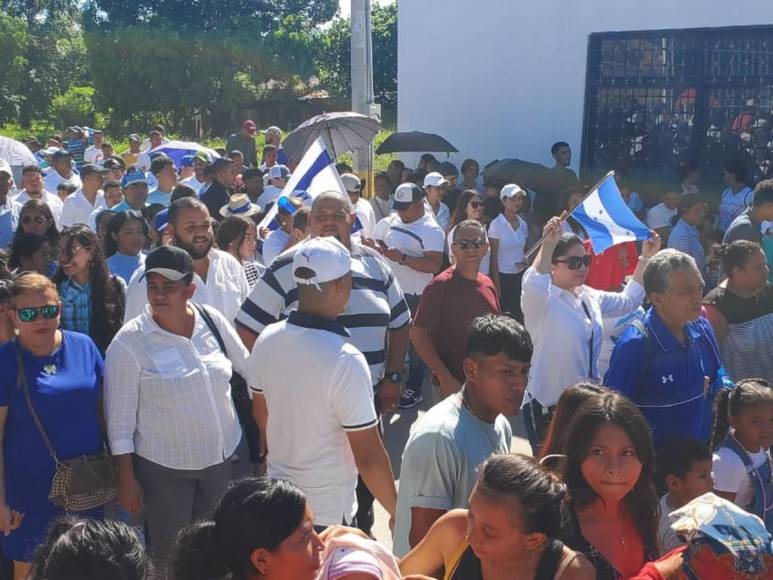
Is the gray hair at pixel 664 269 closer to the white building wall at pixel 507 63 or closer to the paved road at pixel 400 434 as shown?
the paved road at pixel 400 434

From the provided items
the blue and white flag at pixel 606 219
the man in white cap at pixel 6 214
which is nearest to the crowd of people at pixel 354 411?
the blue and white flag at pixel 606 219

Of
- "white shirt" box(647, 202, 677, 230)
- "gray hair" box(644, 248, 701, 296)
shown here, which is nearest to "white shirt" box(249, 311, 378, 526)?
"gray hair" box(644, 248, 701, 296)

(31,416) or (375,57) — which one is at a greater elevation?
(375,57)

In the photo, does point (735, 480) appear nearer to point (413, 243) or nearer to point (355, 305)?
point (355, 305)

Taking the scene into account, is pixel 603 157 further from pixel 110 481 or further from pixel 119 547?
pixel 119 547

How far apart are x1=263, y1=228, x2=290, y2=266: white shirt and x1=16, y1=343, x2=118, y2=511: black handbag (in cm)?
268

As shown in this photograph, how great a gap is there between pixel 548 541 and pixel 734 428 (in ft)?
7.15

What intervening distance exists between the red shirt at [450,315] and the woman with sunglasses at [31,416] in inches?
79.0

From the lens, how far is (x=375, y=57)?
34844 mm

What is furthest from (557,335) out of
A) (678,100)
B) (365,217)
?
(678,100)

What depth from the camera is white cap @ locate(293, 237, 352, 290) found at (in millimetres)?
3574

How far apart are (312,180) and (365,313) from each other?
2664mm

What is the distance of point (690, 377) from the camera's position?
14.0 feet

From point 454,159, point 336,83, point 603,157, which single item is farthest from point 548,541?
point 336,83
